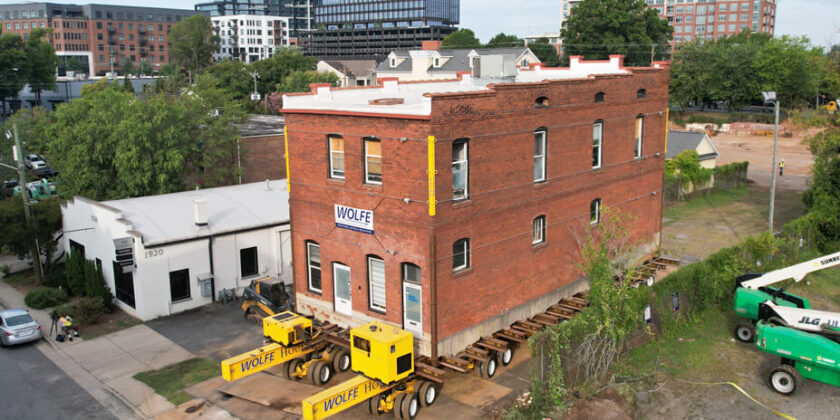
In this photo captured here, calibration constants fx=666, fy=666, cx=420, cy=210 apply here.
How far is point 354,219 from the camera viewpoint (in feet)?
74.4

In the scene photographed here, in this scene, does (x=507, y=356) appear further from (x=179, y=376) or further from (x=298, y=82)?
(x=298, y=82)

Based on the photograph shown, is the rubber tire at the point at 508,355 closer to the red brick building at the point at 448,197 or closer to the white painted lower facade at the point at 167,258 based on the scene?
the red brick building at the point at 448,197

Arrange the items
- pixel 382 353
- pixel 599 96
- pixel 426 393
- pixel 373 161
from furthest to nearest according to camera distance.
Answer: pixel 599 96
pixel 373 161
pixel 426 393
pixel 382 353

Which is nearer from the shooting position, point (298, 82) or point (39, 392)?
A: point (39, 392)

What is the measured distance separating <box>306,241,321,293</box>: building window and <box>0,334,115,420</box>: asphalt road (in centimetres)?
812

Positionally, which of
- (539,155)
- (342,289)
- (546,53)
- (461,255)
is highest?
(546,53)

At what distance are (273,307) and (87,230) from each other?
1066 centimetres

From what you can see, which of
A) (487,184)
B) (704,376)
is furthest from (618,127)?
(704,376)

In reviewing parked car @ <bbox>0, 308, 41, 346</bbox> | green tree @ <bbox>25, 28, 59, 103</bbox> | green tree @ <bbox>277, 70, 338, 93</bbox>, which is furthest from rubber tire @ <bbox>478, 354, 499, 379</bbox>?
green tree @ <bbox>25, 28, 59, 103</bbox>

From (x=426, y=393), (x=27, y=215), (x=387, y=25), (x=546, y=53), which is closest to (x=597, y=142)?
(x=426, y=393)

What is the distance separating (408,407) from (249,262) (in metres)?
15.0

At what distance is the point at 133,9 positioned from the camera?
166 metres

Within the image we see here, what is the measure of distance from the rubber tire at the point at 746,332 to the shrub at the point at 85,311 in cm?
2531

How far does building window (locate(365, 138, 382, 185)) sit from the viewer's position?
21750 millimetres
